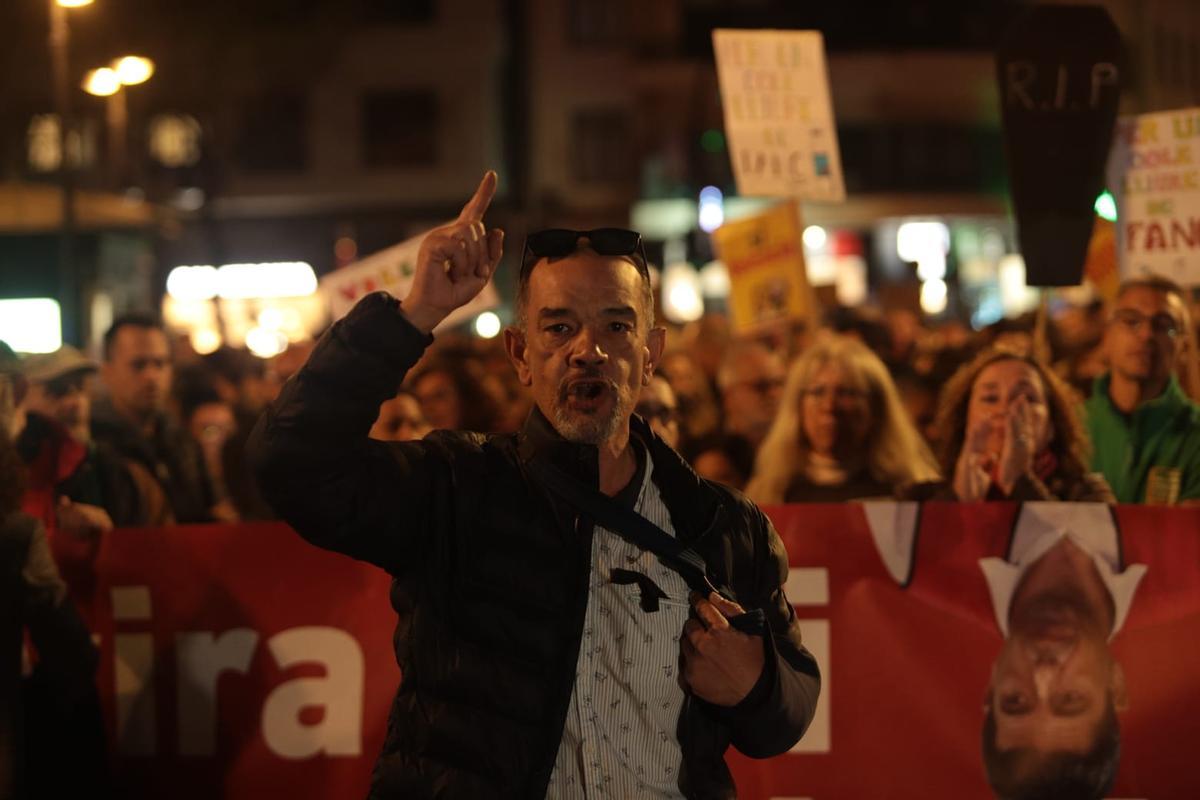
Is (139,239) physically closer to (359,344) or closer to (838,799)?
(838,799)

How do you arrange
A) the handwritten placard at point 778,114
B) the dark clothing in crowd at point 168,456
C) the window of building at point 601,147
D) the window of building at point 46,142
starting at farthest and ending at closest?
the window of building at point 601,147 → the window of building at point 46,142 → the handwritten placard at point 778,114 → the dark clothing in crowd at point 168,456

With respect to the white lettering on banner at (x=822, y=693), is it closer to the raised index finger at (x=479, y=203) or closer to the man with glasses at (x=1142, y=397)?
the man with glasses at (x=1142, y=397)

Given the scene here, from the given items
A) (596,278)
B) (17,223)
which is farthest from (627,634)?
(17,223)

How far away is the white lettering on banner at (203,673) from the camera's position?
4836mm

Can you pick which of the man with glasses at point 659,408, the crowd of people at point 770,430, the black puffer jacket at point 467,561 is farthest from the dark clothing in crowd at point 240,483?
the black puffer jacket at point 467,561

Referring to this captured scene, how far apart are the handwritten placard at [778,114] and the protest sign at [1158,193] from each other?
5.75ft

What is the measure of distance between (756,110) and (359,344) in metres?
6.74

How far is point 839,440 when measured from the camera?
6598 mm

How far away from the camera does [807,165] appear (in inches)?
360

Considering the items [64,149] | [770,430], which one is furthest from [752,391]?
[64,149]

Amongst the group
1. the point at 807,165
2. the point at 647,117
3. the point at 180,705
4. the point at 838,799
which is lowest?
the point at 838,799

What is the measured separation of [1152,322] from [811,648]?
2.44 meters

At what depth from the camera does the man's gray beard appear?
2.85 m

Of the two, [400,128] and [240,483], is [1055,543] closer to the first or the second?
[240,483]
